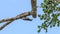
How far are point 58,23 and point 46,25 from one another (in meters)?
0.17

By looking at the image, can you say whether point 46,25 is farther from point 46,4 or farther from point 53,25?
point 46,4

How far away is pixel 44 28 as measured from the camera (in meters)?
1.42

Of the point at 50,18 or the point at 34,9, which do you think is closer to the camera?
the point at 34,9

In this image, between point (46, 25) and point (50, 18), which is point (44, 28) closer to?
point (46, 25)

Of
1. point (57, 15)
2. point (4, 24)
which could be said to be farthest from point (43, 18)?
point (4, 24)

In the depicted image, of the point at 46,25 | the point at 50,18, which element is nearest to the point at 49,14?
the point at 50,18

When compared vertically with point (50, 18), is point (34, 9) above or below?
above

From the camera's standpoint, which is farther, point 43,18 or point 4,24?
point 43,18

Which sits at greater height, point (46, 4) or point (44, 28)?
point (46, 4)

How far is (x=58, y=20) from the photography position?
54.2 inches

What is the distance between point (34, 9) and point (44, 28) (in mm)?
625

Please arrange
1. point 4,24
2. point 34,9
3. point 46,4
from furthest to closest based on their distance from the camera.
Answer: point 46,4 < point 4,24 < point 34,9

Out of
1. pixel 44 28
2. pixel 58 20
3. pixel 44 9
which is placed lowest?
pixel 44 28

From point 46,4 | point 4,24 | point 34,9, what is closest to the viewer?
point 34,9
